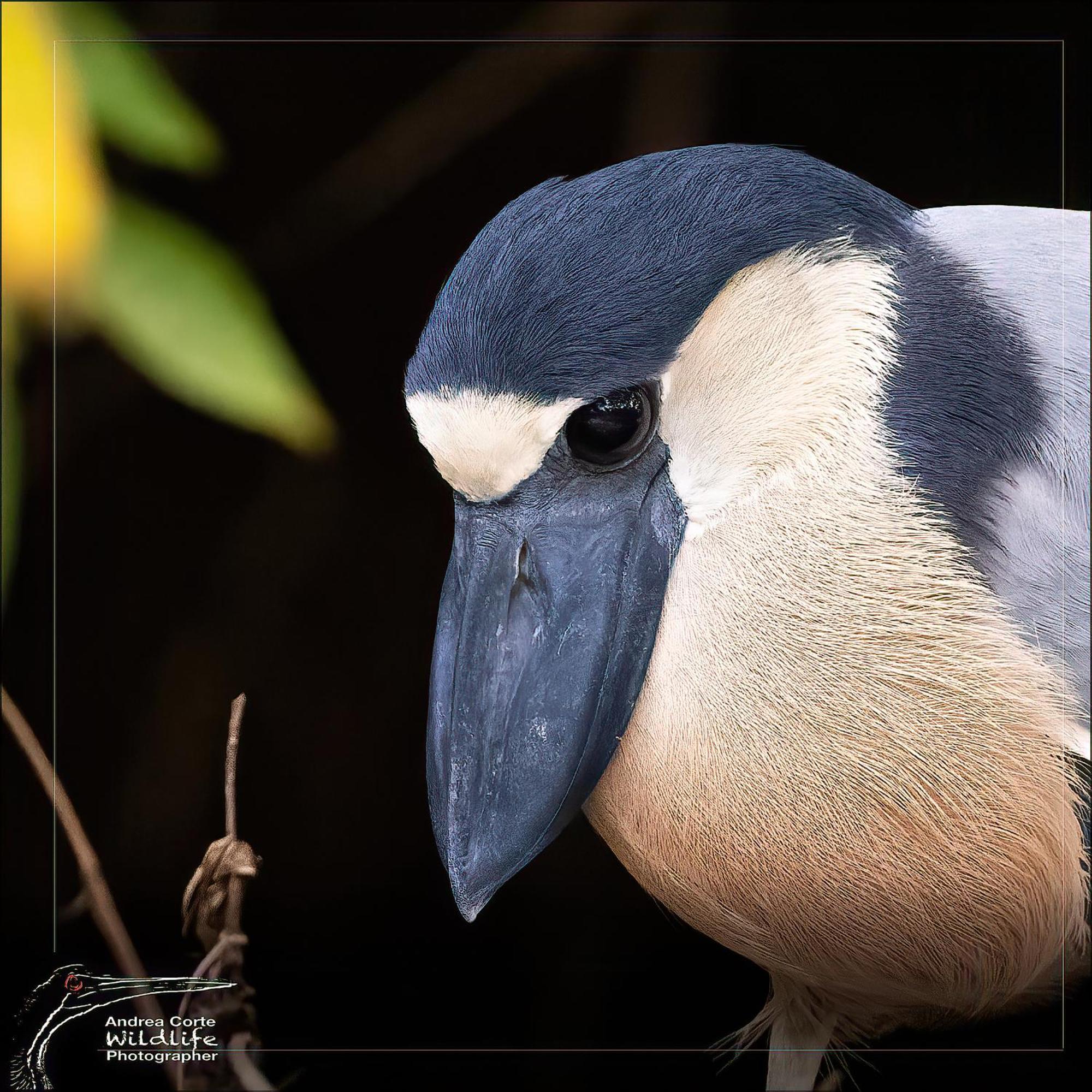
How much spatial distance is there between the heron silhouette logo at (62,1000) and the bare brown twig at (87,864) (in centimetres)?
1

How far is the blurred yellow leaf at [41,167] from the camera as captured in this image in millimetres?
938

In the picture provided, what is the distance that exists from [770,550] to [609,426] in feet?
0.45

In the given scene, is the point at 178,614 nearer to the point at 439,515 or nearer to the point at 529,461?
the point at 439,515

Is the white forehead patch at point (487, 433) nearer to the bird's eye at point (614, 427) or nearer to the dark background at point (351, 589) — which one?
the bird's eye at point (614, 427)

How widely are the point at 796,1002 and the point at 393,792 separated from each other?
38 centimetres

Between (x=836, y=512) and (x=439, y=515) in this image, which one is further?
(x=439, y=515)

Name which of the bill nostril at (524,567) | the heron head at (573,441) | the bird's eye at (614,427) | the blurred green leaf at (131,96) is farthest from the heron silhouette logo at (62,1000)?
the blurred green leaf at (131,96)

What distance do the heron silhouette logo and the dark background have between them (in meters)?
0.02

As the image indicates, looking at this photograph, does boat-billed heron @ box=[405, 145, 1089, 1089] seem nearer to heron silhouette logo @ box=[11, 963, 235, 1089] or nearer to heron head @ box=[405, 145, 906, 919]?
heron head @ box=[405, 145, 906, 919]

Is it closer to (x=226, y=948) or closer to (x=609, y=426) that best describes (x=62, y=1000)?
(x=226, y=948)

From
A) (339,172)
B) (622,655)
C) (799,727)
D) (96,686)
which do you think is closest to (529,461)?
(622,655)

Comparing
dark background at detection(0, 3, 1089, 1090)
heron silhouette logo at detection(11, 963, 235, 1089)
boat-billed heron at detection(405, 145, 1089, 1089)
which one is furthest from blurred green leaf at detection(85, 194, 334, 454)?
heron silhouette logo at detection(11, 963, 235, 1089)

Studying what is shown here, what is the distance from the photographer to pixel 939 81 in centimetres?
91

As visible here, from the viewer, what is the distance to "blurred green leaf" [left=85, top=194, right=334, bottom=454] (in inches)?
37.7
